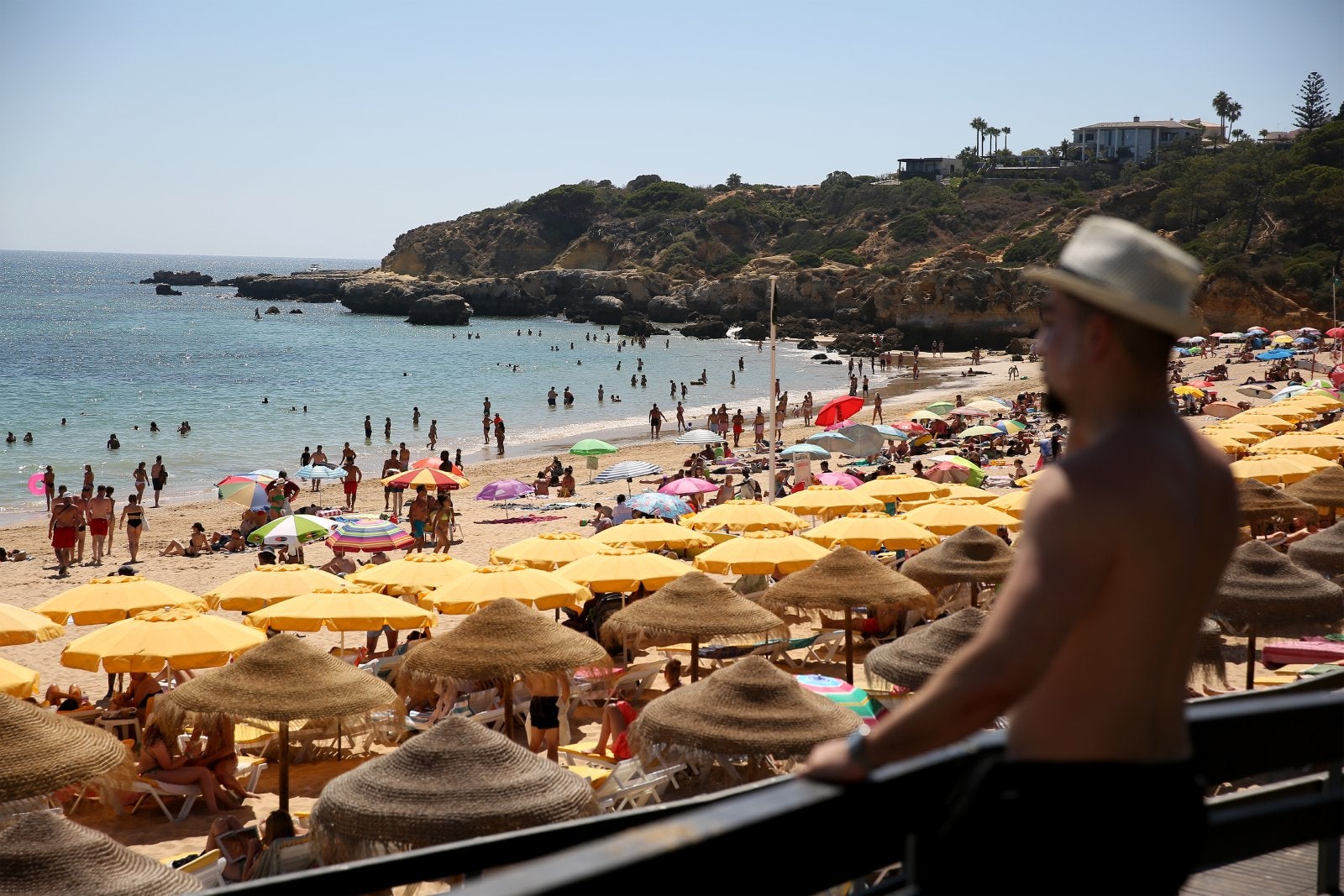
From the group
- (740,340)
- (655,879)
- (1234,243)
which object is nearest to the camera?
(655,879)

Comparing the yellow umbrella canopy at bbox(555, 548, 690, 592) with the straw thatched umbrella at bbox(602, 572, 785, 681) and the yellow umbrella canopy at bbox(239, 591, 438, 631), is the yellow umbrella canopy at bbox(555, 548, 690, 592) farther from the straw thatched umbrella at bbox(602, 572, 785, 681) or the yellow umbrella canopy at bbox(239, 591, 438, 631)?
the yellow umbrella canopy at bbox(239, 591, 438, 631)

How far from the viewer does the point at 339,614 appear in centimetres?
1003

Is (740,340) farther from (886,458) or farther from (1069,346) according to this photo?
(1069,346)

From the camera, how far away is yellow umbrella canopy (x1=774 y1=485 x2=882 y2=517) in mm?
14812

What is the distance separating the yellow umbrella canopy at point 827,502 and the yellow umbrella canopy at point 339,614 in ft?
19.5

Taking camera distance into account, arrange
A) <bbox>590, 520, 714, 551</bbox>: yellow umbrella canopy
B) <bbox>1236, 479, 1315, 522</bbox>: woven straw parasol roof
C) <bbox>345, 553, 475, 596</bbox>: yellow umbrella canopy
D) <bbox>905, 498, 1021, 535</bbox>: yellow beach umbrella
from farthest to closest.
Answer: <bbox>905, 498, 1021, 535</bbox>: yellow beach umbrella < <bbox>590, 520, 714, 551</bbox>: yellow umbrella canopy < <bbox>1236, 479, 1315, 522</bbox>: woven straw parasol roof < <bbox>345, 553, 475, 596</bbox>: yellow umbrella canopy

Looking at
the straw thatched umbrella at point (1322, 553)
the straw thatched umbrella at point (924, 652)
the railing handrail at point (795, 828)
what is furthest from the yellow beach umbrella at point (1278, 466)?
the railing handrail at point (795, 828)

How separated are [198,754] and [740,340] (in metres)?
75.7

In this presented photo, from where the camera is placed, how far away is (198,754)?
8.77 m

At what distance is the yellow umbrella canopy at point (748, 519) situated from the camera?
13.9m

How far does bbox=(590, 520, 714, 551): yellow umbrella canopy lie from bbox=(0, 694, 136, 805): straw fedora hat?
6.40 metres

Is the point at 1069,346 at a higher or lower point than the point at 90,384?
higher

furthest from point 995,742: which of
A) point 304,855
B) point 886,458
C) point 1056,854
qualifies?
point 886,458

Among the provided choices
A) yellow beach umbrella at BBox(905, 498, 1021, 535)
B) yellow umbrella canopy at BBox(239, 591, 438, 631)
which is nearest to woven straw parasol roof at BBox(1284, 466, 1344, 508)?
yellow beach umbrella at BBox(905, 498, 1021, 535)
